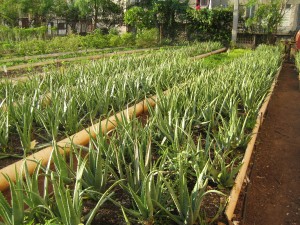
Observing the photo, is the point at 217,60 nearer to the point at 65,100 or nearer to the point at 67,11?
the point at 65,100

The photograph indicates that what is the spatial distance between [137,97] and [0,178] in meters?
2.15

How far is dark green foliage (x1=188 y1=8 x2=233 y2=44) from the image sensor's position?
16703 millimetres

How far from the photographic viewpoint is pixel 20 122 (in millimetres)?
3025

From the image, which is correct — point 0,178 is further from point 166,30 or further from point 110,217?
point 166,30

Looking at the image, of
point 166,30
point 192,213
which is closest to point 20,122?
point 192,213

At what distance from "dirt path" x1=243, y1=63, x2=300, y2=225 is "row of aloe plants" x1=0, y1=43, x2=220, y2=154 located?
1488 millimetres

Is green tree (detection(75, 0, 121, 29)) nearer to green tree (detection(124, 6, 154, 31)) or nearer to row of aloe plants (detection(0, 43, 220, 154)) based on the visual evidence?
green tree (detection(124, 6, 154, 31))

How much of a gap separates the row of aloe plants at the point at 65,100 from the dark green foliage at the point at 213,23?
39.6 ft

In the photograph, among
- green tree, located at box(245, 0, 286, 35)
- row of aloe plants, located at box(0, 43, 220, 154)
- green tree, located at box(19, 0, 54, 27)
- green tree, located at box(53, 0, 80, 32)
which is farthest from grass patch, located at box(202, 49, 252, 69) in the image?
green tree, located at box(19, 0, 54, 27)

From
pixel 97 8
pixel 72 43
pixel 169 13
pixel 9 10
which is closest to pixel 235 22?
pixel 169 13

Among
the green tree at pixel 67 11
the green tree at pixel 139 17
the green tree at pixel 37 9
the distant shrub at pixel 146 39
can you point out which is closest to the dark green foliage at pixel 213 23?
the green tree at pixel 139 17

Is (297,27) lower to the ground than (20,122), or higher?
higher

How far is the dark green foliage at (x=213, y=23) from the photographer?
16703mm

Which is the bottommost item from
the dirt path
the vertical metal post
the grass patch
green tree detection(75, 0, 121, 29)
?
the dirt path
